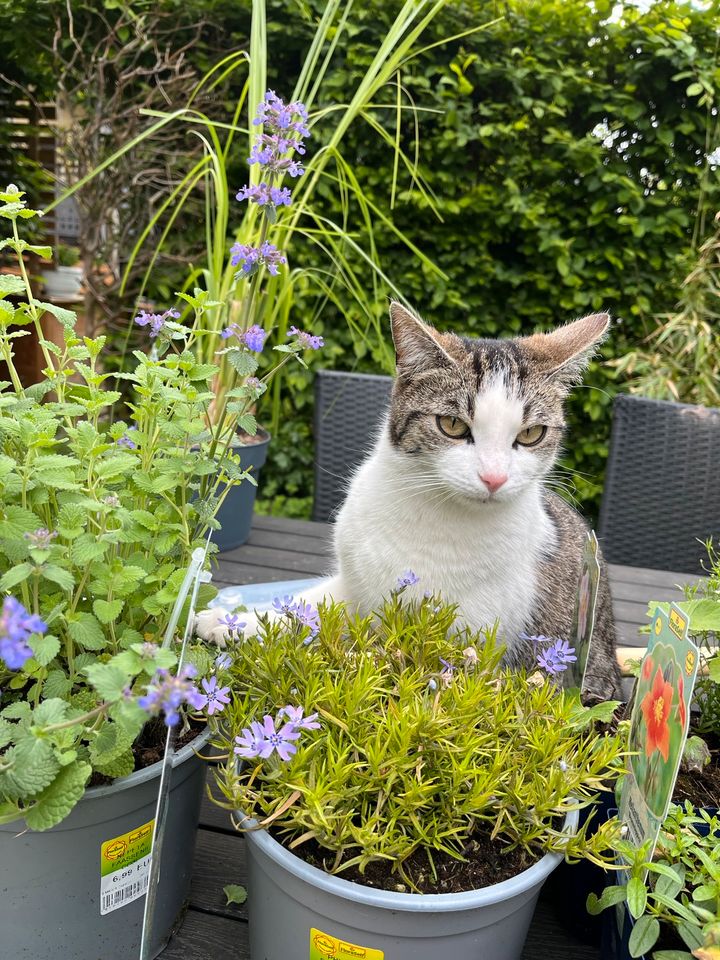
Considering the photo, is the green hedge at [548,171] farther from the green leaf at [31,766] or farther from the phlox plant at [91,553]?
the green leaf at [31,766]

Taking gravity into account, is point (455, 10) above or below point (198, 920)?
above

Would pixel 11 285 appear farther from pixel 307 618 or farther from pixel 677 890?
pixel 677 890

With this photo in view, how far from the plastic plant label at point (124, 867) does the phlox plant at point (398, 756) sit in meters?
0.11

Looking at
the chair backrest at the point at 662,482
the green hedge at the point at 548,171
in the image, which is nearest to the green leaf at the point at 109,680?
the chair backrest at the point at 662,482

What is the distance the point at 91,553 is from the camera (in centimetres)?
57

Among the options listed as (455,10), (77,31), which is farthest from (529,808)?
(77,31)

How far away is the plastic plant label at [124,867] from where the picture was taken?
0.61 m

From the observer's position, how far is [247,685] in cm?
66

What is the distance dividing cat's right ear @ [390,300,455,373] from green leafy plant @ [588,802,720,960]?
0.64 m

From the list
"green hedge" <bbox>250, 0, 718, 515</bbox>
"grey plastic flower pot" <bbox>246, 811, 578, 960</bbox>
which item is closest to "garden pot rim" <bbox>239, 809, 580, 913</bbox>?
"grey plastic flower pot" <bbox>246, 811, 578, 960</bbox>

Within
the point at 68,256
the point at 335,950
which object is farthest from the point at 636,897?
the point at 68,256

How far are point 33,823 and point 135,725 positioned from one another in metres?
0.14

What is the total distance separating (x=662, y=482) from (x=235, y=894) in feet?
5.30

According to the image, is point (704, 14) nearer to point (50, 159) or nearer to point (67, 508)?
point (67, 508)
